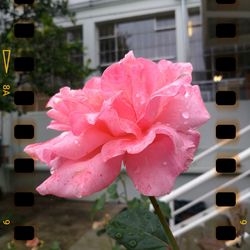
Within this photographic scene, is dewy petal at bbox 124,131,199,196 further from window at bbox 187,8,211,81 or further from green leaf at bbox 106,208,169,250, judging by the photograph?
window at bbox 187,8,211,81

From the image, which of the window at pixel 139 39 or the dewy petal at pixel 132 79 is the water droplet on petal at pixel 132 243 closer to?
the dewy petal at pixel 132 79

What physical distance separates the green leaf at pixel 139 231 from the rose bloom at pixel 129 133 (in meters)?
0.08

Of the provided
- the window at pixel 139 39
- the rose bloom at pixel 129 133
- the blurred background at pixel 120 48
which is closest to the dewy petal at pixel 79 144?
the rose bloom at pixel 129 133

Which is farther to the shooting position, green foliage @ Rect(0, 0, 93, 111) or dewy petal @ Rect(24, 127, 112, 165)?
green foliage @ Rect(0, 0, 93, 111)

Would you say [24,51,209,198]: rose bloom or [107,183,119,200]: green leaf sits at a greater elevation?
[24,51,209,198]: rose bloom

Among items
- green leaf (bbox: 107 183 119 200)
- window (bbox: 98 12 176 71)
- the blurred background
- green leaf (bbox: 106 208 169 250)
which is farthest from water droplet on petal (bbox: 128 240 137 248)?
green leaf (bbox: 107 183 119 200)

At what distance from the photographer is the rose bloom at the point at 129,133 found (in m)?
0.13

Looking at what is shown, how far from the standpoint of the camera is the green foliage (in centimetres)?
40

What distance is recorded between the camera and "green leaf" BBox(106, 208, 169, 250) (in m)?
0.19

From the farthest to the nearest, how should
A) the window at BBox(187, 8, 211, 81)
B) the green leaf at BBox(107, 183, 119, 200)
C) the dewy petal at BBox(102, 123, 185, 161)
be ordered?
the green leaf at BBox(107, 183, 119, 200), the window at BBox(187, 8, 211, 81), the dewy petal at BBox(102, 123, 185, 161)

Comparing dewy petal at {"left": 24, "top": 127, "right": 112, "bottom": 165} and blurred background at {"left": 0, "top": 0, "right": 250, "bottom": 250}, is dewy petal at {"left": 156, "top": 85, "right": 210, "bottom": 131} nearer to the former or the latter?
dewy petal at {"left": 24, "top": 127, "right": 112, "bottom": 165}

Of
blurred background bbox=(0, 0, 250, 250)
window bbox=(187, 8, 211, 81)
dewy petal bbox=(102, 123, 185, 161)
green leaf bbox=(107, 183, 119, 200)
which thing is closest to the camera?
dewy petal bbox=(102, 123, 185, 161)

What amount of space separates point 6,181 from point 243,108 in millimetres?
331

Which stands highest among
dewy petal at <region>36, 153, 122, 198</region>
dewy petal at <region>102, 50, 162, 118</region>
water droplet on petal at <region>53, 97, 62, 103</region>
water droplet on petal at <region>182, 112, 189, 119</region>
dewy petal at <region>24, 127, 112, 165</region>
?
dewy petal at <region>102, 50, 162, 118</region>
